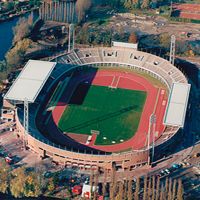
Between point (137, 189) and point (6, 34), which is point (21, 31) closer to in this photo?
point (6, 34)

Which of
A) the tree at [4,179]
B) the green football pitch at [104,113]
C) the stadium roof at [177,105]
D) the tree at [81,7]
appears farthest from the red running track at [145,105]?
the tree at [81,7]

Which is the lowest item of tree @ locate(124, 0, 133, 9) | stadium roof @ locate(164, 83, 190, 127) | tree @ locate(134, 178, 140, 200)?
tree @ locate(134, 178, 140, 200)

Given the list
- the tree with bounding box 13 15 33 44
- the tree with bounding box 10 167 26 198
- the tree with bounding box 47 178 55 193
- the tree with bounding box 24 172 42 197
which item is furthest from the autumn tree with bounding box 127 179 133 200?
the tree with bounding box 13 15 33 44

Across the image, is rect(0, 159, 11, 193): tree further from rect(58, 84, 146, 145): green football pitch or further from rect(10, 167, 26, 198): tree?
rect(58, 84, 146, 145): green football pitch

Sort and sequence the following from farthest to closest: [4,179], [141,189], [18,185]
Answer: [141,189]
[4,179]
[18,185]

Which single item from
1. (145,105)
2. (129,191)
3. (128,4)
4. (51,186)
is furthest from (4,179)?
(128,4)

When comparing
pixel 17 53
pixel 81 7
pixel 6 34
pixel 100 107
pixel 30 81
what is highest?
pixel 81 7
